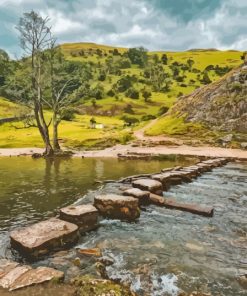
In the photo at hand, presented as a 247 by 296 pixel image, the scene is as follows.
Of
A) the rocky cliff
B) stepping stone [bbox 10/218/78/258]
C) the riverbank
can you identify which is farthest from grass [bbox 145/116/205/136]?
stepping stone [bbox 10/218/78/258]

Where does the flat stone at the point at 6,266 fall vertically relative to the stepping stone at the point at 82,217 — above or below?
below

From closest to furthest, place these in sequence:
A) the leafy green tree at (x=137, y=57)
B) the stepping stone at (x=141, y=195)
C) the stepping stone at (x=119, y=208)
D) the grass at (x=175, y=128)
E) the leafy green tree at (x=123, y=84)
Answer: the stepping stone at (x=119, y=208) < the stepping stone at (x=141, y=195) < the grass at (x=175, y=128) < the leafy green tree at (x=123, y=84) < the leafy green tree at (x=137, y=57)

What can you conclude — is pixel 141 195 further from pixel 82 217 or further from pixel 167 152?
pixel 167 152

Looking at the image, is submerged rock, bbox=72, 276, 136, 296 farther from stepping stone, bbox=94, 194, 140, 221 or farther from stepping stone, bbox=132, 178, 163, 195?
stepping stone, bbox=132, 178, 163, 195

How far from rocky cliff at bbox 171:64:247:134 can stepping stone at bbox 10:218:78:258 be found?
43397 millimetres

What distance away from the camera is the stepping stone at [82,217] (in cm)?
954

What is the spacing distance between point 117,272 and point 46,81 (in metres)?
36.2

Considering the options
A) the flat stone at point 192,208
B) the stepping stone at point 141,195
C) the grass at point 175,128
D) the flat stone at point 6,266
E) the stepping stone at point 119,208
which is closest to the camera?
the flat stone at point 6,266

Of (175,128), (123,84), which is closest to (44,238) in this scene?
(175,128)

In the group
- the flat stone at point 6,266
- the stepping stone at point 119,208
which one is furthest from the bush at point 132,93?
the flat stone at point 6,266

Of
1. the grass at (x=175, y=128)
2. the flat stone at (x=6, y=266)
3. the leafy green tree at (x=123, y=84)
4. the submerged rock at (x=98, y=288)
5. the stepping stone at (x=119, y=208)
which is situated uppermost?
the leafy green tree at (x=123, y=84)

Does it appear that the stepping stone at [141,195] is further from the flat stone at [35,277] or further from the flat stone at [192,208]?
the flat stone at [35,277]

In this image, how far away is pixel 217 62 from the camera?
173 m

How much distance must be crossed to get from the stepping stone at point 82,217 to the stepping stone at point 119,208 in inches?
36.4
